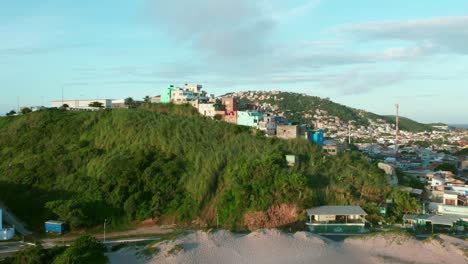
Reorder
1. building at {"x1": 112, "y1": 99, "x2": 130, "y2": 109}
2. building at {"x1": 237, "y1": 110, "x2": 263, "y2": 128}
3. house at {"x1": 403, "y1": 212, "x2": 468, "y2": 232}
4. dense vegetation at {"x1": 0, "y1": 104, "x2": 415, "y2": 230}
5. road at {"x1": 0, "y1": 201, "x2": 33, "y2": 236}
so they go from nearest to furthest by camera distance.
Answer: road at {"x1": 0, "y1": 201, "x2": 33, "y2": 236}
house at {"x1": 403, "y1": 212, "x2": 468, "y2": 232}
dense vegetation at {"x1": 0, "y1": 104, "x2": 415, "y2": 230}
building at {"x1": 237, "y1": 110, "x2": 263, "y2": 128}
building at {"x1": 112, "y1": 99, "x2": 130, "y2": 109}

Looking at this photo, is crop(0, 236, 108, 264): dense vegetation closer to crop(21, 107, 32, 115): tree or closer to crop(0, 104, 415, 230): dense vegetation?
crop(0, 104, 415, 230): dense vegetation

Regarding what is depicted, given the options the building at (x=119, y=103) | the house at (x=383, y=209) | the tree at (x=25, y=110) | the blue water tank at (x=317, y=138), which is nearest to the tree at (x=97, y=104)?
the building at (x=119, y=103)

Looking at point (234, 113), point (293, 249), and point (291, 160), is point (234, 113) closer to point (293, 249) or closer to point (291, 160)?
point (291, 160)

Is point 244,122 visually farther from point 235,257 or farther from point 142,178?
point 235,257

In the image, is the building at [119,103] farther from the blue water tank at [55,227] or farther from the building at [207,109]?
the blue water tank at [55,227]

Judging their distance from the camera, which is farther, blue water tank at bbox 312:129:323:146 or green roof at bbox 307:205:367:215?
blue water tank at bbox 312:129:323:146

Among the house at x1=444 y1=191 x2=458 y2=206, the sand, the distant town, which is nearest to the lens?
the sand

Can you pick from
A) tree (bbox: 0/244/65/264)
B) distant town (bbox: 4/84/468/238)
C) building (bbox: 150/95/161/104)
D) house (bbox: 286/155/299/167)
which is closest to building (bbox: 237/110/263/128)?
distant town (bbox: 4/84/468/238)
